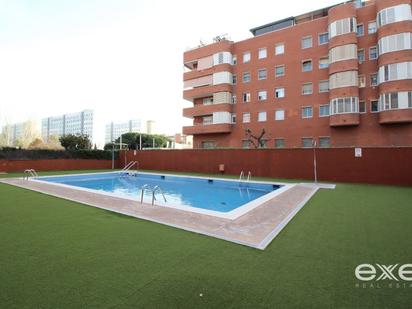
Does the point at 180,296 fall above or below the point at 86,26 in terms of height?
below

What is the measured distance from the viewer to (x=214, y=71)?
97.9 ft

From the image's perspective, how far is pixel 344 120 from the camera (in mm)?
22016

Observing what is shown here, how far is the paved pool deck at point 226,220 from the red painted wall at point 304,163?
24.5 feet

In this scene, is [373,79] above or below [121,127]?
below

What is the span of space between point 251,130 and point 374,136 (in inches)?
462

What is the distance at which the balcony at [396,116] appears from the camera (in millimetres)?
19594

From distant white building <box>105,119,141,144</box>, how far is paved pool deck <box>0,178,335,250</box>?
99131 mm

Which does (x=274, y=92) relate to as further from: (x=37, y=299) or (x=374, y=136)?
(x=37, y=299)

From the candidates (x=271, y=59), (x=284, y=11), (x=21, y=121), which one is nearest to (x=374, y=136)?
(x=271, y=59)

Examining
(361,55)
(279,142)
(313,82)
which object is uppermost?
(361,55)

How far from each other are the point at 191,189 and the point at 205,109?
717 inches

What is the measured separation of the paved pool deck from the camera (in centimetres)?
464

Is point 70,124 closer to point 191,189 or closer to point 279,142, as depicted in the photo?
point 279,142

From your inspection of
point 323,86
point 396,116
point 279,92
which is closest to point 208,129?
point 279,92
